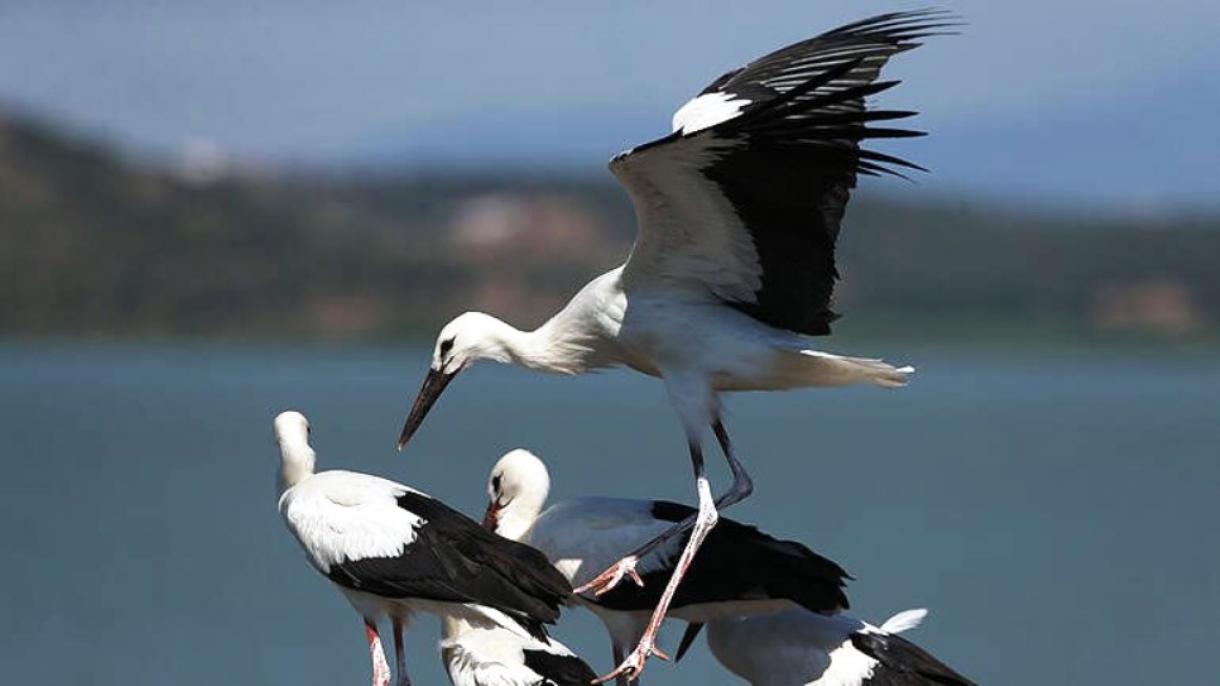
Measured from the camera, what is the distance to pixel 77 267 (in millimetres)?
142125

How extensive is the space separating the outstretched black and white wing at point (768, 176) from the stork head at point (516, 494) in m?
1.41

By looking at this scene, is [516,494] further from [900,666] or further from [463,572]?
[900,666]

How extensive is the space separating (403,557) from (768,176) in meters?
2.73

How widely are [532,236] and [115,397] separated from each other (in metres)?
47.8

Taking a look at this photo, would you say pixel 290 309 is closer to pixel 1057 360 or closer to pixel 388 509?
pixel 1057 360

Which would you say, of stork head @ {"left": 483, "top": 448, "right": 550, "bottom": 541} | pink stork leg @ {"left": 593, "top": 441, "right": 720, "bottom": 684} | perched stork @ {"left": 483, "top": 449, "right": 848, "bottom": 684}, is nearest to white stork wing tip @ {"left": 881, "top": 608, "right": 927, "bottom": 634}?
perched stork @ {"left": 483, "top": 449, "right": 848, "bottom": 684}

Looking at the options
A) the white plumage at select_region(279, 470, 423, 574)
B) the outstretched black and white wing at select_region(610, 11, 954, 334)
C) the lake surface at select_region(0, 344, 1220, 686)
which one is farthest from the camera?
the lake surface at select_region(0, 344, 1220, 686)

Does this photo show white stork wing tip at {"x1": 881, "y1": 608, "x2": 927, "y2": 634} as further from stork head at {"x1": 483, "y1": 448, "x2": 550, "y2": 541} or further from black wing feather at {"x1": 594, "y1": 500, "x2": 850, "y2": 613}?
stork head at {"x1": 483, "y1": 448, "x2": 550, "y2": 541}

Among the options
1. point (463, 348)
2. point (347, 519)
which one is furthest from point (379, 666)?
point (463, 348)

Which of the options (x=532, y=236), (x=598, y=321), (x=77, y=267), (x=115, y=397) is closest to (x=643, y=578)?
(x=598, y=321)

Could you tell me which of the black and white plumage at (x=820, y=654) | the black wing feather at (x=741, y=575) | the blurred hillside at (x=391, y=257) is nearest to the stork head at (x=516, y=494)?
the black wing feather at (x=741, y=575)

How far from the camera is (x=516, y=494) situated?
1368cm

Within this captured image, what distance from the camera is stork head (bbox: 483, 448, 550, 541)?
1363cm

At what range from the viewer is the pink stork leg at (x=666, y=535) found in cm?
1267
